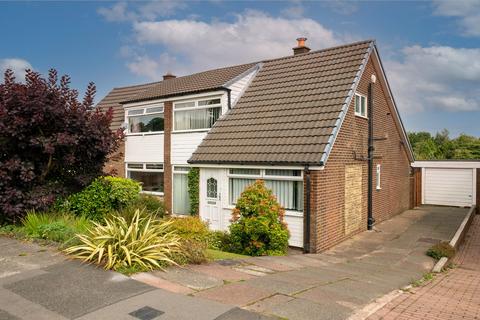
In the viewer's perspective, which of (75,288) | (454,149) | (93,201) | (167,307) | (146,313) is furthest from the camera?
(454,149)

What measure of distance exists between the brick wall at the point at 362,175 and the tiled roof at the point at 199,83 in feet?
17.5

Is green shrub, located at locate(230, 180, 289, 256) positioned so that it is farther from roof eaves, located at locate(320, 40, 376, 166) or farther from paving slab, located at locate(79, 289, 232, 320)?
paving slab, located at locate(79, 289, 232, 320)

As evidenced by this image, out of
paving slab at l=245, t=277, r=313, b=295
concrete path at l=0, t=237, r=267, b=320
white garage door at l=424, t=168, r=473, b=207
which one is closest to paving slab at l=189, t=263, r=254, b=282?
paving slab at l=245, t=277, r=313, b=295

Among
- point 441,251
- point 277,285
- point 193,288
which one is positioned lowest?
point 441,251

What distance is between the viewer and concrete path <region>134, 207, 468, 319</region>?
18.7 ft

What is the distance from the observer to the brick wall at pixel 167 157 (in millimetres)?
16906

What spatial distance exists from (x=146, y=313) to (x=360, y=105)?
12.0 metres

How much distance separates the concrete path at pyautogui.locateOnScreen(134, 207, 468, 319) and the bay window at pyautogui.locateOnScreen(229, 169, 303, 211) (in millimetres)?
1765

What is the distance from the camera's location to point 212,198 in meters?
13.8

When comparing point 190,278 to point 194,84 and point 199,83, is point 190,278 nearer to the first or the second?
point 199,83

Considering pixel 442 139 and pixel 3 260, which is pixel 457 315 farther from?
pixel 442 139

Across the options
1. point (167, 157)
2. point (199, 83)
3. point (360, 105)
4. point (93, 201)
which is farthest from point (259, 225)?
point (199, 83)

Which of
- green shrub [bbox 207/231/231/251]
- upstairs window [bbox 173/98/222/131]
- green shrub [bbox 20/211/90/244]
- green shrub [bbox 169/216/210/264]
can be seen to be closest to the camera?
green shrub [bbox 169/216/210/264]

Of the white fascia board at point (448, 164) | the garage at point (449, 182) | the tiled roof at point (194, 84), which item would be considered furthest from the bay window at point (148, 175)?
the garage at point (449, 182)
